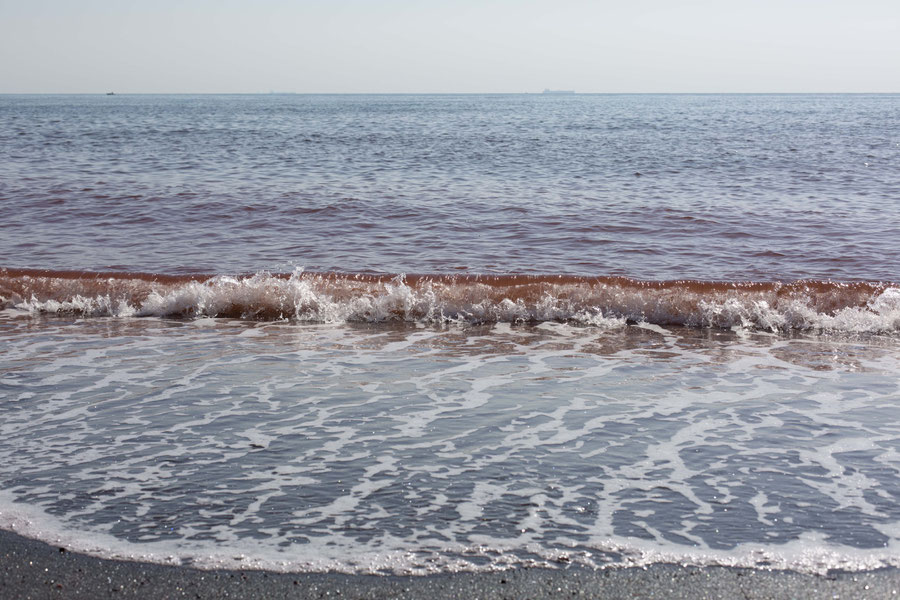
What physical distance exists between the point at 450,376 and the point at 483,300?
2.64 m

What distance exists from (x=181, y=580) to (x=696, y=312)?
654 cm

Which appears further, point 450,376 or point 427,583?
point 450,376

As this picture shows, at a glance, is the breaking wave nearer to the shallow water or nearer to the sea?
the sea

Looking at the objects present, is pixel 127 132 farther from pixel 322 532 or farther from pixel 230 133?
pixel 322 532

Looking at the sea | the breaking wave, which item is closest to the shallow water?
the sea

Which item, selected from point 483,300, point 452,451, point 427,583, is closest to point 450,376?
point 452,451

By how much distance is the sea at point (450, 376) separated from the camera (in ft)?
12.1

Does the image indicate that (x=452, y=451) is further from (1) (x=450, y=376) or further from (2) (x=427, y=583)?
(1) (x=450, y=376)

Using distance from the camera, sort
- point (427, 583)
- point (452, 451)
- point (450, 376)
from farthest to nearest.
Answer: point (450, 376), point (452, 451), point (427, 583)

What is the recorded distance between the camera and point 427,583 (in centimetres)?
324

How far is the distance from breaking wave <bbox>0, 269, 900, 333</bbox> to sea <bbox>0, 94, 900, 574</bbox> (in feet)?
A: 0.12

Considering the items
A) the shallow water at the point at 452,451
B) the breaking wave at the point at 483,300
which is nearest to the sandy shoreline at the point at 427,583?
the shallow water at the point at 452,451

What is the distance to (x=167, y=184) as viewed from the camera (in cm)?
1722

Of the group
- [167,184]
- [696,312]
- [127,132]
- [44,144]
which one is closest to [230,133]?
[127,132]
